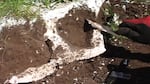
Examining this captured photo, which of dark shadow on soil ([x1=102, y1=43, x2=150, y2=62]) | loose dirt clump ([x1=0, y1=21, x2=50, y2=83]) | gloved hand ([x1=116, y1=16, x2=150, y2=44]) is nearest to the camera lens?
gloved hand ([x1=116, y1=16, x2=150, y2=44])

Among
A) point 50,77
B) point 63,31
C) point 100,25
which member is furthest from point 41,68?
point 100,25

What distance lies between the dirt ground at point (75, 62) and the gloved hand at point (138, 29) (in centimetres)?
40

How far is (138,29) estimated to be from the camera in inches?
145

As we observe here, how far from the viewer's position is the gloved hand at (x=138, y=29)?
143 inches

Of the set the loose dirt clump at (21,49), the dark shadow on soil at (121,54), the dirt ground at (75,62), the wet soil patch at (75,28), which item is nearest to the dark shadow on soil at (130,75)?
the dirt ground at (75,62)

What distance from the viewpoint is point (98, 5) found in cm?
425

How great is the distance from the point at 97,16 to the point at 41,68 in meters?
0.75

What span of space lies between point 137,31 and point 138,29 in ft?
0.13

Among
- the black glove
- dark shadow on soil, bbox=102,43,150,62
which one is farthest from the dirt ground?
the black glove

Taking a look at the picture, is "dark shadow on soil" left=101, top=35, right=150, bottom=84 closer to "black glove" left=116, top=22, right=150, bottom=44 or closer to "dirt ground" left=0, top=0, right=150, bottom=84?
"dirt ground" left=0, top=0, right=150, bottom=84

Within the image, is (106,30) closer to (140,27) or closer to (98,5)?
(98,5)

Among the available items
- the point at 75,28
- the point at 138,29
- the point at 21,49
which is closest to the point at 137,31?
the point at 138,29

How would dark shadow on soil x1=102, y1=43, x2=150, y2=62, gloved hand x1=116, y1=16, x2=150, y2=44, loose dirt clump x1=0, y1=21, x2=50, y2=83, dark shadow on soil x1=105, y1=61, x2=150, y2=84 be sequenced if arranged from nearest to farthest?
gloved hand x1=116, y1=16, x2=150, y2=44 → loose dirt clump x1=0, y1=21, x2=50, y2=83 → dark shadow on soil x1=105, y1=61, x2=150, y2=84 → dark shadow on soil x1=102, y1=43, x2=150, y2=62

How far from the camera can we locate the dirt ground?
150 inches
